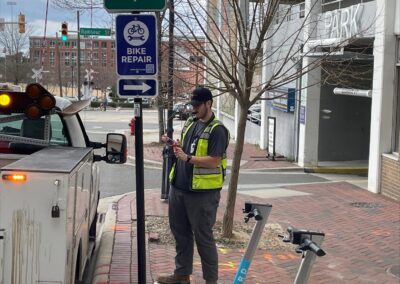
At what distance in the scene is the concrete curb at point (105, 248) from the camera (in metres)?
5.49

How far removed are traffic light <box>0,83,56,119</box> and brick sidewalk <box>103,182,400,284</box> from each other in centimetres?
198

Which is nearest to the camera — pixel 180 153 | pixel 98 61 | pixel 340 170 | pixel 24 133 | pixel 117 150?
pixel 180 153

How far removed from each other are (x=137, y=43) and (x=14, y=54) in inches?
1725

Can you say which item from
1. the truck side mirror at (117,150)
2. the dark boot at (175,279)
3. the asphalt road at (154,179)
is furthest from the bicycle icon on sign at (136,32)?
the asphalt road at (154,179)

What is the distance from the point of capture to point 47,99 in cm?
419

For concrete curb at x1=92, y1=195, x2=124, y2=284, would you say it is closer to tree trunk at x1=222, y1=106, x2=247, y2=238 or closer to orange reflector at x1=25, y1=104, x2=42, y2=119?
tree trunk at x1=222, y1=106, x2=247, y2=238

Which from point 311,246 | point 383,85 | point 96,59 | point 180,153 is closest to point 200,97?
point 180,153

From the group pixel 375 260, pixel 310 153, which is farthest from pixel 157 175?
pixel 375 260

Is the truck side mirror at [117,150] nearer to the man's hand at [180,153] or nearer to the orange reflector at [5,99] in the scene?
the man's hand at [180,153]

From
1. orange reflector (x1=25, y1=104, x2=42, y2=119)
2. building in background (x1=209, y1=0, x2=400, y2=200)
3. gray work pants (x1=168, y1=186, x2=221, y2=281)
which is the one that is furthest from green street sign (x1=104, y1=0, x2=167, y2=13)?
building in background (x1=209, y1=0, x2=400, y2=200)

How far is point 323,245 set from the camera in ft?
24.9

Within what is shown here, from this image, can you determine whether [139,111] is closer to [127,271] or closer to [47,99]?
[47,99]

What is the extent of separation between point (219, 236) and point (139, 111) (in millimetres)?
3317

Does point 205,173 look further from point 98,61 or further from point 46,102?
point 98,61
